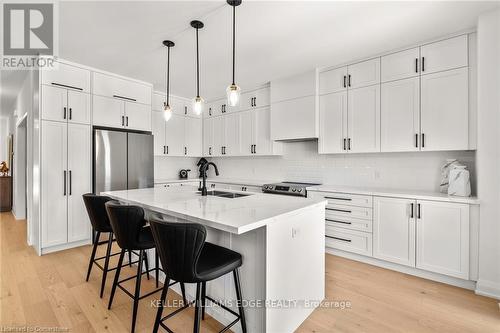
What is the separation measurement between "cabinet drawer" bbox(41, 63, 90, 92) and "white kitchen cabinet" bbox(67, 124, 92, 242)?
0.57 m

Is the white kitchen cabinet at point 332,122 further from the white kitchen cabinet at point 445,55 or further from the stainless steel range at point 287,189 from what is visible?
the white kitchen cabinet at point 445,55

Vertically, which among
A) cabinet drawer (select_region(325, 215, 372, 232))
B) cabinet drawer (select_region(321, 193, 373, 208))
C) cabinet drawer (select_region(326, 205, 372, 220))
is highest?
cabinet drawer (select_region(321, 193, 373, 208))

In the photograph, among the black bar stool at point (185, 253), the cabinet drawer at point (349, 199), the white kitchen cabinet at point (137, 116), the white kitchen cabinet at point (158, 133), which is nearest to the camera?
the black bar stool at point (185, 253)

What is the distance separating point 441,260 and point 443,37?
95.6 inches

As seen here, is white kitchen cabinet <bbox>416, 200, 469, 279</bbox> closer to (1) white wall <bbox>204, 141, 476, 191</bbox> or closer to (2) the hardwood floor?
(2) the hardwood floor

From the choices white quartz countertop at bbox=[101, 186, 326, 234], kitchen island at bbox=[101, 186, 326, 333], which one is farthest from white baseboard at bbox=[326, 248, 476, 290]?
white quartz countertop at bbox=[101, 186, 326, 234]

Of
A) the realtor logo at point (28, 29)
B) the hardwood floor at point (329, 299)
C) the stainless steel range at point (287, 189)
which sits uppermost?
the realtor logo at point (28, 29)

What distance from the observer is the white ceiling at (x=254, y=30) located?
2.27 metres

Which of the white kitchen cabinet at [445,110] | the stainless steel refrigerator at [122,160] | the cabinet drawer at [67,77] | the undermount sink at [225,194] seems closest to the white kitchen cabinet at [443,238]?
the white kitchen cabinet at [445,110]

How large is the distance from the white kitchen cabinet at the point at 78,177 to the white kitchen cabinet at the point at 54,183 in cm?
6

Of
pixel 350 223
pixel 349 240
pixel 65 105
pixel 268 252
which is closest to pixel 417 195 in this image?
pixel 350 223

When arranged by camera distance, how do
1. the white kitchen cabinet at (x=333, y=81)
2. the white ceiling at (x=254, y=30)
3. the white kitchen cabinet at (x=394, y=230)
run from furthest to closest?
the white kitchen cabinet at (x=333, y=81), the white kitchen cabinet at (x=394, y=230), the white ceiling at (x=254, y=30)

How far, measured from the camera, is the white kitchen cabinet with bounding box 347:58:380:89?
326cm

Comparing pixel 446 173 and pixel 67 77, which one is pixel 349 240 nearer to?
pixel 446 173
